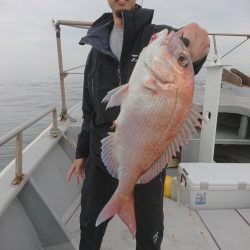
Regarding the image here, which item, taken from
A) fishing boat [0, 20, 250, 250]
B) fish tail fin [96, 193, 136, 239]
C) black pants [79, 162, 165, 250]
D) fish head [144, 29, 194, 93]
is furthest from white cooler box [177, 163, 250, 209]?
fish head [144, 29, 194, 93]

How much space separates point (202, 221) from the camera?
3.33 meters

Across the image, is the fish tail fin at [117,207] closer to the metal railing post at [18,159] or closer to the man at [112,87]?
the man at [112,87]

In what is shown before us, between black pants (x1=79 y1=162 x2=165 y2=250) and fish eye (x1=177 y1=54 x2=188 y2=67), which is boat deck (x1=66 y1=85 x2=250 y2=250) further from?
fish eye (x1=177 y1=54 x2=188 y2=67)

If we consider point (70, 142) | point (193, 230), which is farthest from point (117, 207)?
point (70, 142)

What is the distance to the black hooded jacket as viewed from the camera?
70.6 inches

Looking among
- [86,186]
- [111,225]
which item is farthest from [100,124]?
[111,225]

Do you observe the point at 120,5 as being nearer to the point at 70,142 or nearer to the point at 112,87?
the point at 112,87

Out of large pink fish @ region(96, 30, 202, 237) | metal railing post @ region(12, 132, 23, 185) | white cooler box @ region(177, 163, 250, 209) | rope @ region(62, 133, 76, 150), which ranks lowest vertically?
white cooler box @ region(177, 163, 250, 209)

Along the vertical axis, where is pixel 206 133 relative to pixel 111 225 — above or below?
above

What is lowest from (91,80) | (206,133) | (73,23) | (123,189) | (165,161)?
(206,133)

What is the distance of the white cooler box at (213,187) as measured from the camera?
134 inches

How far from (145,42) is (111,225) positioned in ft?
6.79

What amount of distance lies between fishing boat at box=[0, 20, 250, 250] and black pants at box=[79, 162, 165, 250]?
39 centimetres

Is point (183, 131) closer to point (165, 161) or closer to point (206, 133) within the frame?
point (165, 161)
